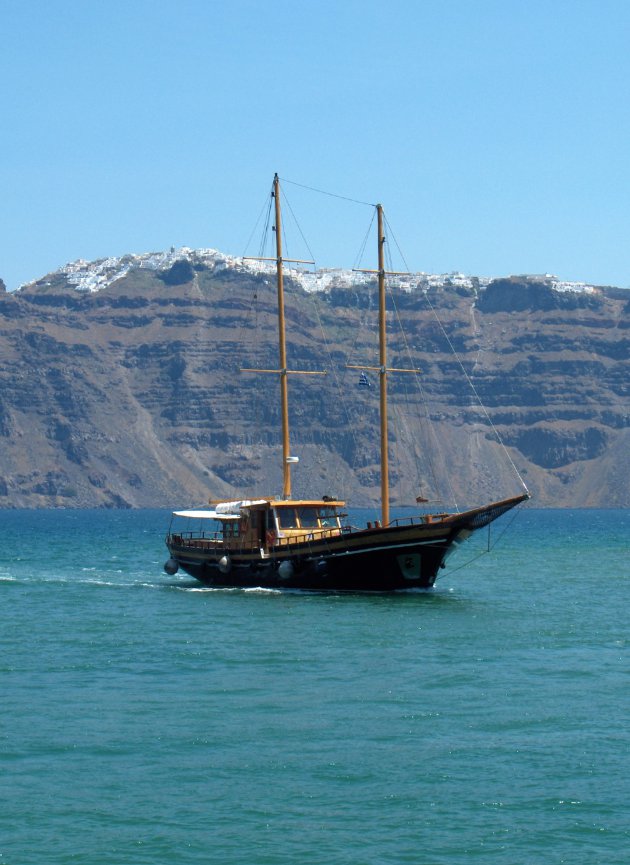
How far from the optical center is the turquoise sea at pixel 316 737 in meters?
26.2

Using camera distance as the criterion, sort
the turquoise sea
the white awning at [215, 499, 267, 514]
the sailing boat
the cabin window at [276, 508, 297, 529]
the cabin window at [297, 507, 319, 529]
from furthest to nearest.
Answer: the white awning at [215, 499, 267, 514], the cabin window at [297, 507, 319, 529], the cabin window at [276, 508, 297, 529], the sailing boat, the turquoise sea

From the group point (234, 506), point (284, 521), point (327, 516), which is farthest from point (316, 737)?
point (234, 506)

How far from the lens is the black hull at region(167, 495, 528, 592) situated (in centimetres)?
6519

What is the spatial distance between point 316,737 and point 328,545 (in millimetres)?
33184

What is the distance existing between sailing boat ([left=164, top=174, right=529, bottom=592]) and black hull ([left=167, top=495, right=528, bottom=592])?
0.15 ft

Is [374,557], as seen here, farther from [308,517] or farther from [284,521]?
[284,521]

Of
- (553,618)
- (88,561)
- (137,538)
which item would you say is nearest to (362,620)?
(553,618)

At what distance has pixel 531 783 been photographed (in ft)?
97.0

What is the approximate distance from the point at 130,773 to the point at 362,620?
2715 centimetres

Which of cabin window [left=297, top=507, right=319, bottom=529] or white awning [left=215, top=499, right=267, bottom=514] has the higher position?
white awning [left=215, top=499, right=267, bottom=514]

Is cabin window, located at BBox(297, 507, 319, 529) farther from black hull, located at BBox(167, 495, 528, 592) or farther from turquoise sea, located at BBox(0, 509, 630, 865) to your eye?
turquoise sea, located at BBox(0, 509, 630, 865)

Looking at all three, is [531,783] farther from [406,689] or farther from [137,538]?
[137,538]

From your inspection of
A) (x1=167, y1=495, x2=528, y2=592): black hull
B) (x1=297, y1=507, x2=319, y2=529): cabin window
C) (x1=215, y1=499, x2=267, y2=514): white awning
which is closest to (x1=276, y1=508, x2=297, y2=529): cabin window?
(x1=297, y1=507, x2=319, y2=529): cabin window

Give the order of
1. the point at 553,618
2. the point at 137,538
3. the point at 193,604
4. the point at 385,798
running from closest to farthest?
the point at 385,798
the point at 553,618
the point at 193,604
the point at 137,538
